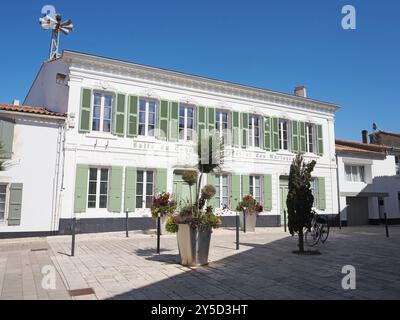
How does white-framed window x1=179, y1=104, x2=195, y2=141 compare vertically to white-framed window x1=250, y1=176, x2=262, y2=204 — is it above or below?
above

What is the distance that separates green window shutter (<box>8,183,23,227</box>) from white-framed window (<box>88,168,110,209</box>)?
99.2 inches

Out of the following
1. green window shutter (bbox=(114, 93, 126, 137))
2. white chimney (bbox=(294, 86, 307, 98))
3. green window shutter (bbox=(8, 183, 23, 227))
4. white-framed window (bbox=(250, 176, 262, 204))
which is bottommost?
green window shutter (bbox=(8, 183, 23, 227))

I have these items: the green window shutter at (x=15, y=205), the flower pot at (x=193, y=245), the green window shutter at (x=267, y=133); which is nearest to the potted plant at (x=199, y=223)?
the flower pot at (x=193, y=245)

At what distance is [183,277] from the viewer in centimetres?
588

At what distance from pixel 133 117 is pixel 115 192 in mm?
3421

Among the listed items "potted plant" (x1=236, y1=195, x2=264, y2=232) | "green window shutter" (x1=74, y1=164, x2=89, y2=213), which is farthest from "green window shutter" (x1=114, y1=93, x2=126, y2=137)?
"potted plant" (x1=236, y1=195, x2=264, y2=232)

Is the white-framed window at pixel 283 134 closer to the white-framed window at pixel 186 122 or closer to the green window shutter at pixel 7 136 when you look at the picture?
the white-framed window at pixel 186 122

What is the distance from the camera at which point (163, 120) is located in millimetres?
14984

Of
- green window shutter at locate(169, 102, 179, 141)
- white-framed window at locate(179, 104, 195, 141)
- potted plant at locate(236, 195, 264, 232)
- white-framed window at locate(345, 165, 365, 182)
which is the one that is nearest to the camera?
potted plant at locate(236, 195, 264, 232)

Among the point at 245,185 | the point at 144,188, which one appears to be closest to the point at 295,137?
the point at 245,185

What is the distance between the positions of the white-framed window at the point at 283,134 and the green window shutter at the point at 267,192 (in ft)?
7.15

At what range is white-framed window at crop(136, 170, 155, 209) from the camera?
46.8 ft

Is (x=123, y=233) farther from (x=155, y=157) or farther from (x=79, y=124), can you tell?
(x=79, y=124)

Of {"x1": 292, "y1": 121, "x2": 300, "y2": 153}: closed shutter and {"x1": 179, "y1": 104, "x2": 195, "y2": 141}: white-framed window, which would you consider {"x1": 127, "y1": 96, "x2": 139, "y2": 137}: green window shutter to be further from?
{"x1": 292, "y1": 121, "x2": 300, "y2": 153}: closed shutter
